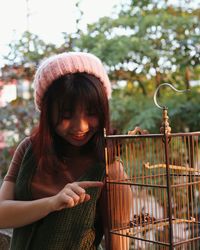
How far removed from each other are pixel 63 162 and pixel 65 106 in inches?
6.0

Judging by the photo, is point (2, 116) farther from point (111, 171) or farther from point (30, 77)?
point (111, 171)

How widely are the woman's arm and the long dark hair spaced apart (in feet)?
0.39

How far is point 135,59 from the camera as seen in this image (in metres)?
3.68

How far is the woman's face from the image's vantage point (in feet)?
3.86

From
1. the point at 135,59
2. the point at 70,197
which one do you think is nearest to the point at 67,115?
the point at 70,197

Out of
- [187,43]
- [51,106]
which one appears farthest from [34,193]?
[187,43]

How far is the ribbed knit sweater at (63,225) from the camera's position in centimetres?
118

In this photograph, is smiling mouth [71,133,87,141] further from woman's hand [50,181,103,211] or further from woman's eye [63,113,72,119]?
woman's hand [50,181,103,211]

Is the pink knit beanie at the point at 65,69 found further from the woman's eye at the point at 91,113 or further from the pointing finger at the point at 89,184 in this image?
the pointing finger at the point at 89,184

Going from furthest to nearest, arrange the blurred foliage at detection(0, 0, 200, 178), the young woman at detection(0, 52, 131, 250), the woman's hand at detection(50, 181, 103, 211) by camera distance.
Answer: the blurred foliage at detection(0, 0, 200, 178), the young woman at detection(0, 52, 131, 250), the woman's hand at detection(50, 181, 103, 211)

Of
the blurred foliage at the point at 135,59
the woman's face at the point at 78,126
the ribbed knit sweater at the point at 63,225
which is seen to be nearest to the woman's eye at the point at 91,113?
the woman's face at the point at 78,126

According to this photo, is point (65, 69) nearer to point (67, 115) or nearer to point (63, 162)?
point (67, 115)

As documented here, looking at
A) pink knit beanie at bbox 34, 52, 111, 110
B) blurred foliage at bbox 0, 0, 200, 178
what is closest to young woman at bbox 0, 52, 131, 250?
pink knit beanie at bbox 34, 52, 111, 110

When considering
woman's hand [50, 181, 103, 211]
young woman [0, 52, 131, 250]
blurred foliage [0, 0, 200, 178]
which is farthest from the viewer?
blurred foliage [0, 0, 200, 178]
